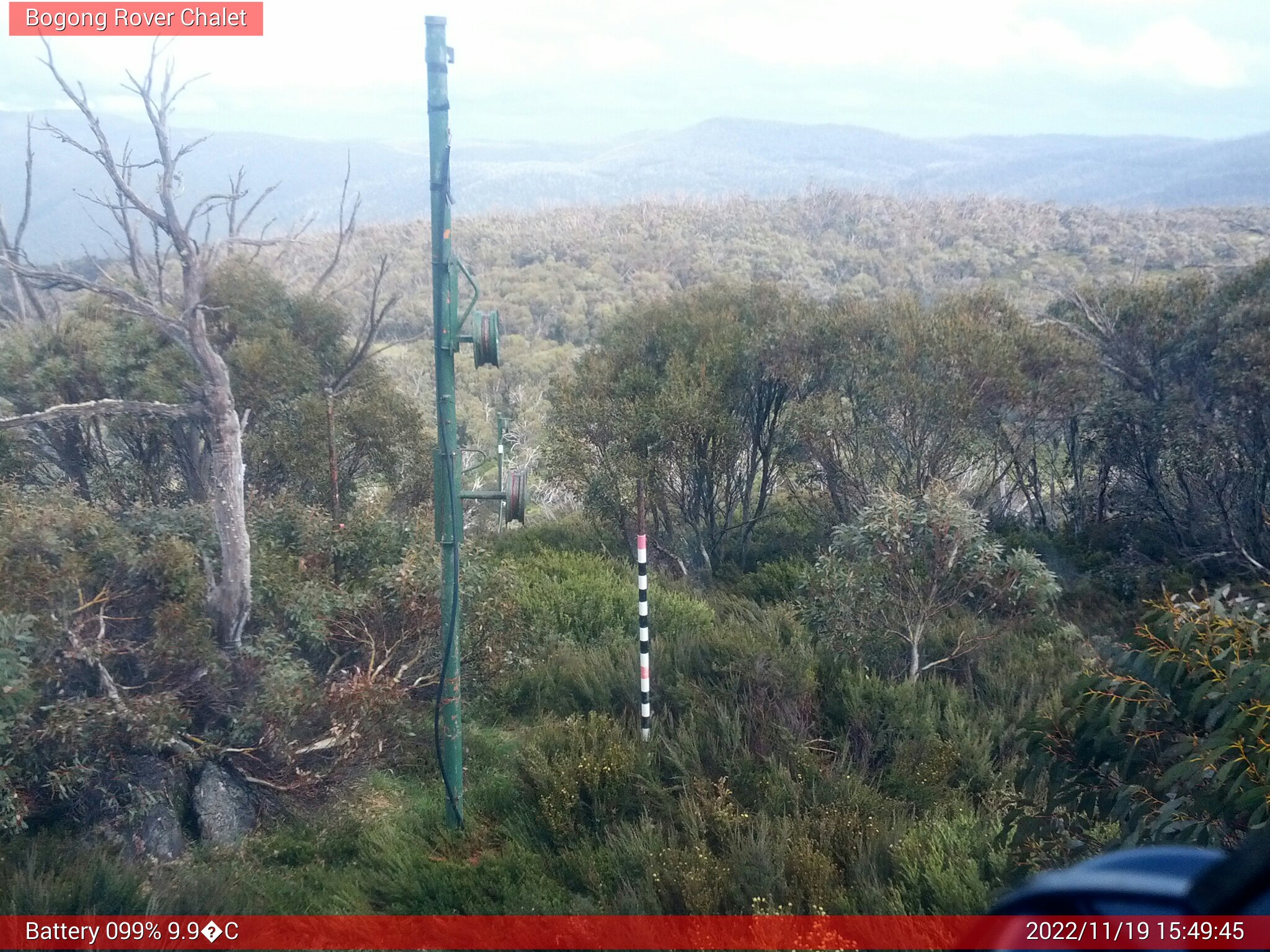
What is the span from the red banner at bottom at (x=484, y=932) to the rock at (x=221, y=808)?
4.55ft

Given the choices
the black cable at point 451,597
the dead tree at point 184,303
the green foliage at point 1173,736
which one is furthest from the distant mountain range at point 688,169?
the green foliage at point 1173,736

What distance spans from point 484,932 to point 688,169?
234 ft

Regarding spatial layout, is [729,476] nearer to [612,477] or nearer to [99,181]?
[612,477]

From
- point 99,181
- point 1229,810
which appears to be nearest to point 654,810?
point 1229,810

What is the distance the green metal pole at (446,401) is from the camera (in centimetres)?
461

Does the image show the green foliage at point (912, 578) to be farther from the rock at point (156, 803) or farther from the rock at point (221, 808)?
the rock at point (156, 803)

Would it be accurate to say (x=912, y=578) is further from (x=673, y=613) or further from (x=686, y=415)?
(x=686, y=415)

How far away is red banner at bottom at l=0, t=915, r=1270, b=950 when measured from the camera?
3.60 meters

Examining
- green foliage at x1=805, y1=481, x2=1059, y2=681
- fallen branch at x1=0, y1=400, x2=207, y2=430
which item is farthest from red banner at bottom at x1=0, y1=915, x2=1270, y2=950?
green foliage at x1=805, y1=481, x2=1059, y2=681

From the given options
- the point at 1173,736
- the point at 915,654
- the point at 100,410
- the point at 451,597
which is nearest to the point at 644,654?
the point at 451,597

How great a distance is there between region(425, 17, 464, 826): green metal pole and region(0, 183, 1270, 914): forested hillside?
565mm

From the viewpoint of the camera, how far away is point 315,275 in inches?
980

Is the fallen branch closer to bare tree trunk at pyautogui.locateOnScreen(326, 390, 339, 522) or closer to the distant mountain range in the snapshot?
the distant mountain range

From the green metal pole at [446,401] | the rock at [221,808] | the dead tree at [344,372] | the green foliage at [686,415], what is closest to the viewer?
the green metal pole at [446,401]
